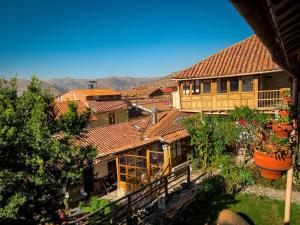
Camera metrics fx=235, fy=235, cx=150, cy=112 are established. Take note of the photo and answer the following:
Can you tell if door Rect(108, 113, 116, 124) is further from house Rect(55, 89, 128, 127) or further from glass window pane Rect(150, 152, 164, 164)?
glass window pane Rect(150, 152, 164, 164)

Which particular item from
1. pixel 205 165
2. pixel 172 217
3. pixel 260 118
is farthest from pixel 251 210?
pixel 260 118

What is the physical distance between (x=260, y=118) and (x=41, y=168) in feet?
42.1

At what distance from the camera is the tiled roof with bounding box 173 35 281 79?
16938 millimetres

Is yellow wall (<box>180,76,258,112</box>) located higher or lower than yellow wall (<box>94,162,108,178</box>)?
higher

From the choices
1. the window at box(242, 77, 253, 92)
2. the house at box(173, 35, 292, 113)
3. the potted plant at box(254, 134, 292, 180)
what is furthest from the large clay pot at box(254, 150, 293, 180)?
the window at box(242, 77, 253, 92)

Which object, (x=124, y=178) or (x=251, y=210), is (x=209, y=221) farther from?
(x=124, y=178)

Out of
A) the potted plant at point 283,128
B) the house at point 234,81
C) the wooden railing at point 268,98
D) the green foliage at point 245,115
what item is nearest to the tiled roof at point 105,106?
the house at point 234,81

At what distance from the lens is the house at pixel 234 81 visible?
16875 mm

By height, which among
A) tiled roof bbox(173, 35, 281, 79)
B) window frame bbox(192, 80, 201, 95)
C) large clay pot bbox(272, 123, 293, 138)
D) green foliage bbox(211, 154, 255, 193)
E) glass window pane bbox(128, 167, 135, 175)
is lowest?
glass window pane bbox(128, 167, 135, 175)

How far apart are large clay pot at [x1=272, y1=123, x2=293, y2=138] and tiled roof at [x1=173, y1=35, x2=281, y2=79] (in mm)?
7594

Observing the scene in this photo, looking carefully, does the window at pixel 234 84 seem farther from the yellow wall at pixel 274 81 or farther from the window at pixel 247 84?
the yellow wall at pixel 274 81

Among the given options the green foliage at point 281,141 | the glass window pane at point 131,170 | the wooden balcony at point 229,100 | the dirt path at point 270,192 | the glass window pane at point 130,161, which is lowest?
the glass window pane at point 131,170

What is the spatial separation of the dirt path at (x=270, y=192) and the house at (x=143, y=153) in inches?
213

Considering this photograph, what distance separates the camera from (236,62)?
18484 mm
